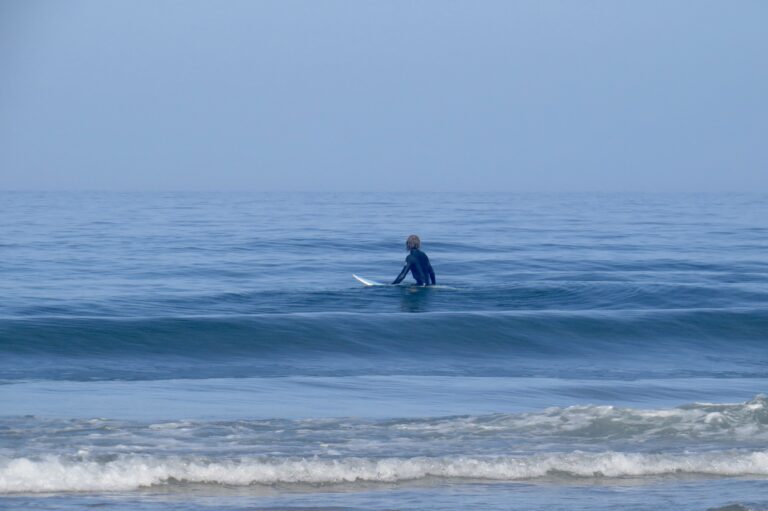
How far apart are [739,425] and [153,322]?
31.2 feet

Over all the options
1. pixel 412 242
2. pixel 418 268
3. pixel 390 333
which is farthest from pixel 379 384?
pixel 418 268

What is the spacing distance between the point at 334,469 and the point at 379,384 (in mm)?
4495

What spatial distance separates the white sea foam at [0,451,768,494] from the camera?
23.4ft

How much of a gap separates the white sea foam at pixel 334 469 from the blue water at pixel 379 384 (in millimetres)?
19

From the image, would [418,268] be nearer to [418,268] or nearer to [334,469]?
[418,268]

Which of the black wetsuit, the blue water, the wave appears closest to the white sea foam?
the blue water

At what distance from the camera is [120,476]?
7.18 meters

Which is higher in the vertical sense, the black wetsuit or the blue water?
the black wetsuit

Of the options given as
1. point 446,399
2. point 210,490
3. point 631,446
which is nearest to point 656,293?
point 446,399

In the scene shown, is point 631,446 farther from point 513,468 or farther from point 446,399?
point 446,399

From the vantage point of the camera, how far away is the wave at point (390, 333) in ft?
48.2

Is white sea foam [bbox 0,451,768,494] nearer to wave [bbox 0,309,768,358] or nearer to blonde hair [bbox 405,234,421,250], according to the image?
wave [bbox 0,309,768,358]

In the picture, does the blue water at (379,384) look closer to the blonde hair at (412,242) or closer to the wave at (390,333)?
the wave at (390,333)

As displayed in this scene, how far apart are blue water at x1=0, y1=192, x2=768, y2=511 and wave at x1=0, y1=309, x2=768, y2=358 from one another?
Result: 6 cm
